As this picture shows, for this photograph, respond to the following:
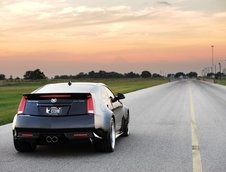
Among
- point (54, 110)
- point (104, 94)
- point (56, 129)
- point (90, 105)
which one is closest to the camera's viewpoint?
point (56, 129)

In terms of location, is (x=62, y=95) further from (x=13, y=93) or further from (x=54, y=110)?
(x=13, y=93)

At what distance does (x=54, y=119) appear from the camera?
9453 millimetres

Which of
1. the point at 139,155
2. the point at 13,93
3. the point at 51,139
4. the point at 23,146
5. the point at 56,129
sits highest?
the point at 56,129

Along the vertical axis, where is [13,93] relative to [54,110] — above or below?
below

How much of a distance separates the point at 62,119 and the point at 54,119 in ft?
0.48

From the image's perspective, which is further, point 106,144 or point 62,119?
point 106,144

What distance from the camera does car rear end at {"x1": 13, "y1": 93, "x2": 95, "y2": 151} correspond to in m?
9.39

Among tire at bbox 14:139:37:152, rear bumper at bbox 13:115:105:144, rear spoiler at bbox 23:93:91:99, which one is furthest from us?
tire at bbox 14:139:37:152

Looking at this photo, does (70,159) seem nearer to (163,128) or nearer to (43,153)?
(43,153)

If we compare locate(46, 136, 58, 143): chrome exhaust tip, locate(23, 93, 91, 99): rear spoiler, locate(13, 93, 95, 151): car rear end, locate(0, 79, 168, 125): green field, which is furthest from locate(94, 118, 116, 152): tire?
locate(0, 79, 168, 125): green field

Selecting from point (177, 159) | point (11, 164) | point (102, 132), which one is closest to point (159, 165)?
point (177, 159)

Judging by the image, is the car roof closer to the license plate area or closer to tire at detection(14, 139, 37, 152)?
the license plate area

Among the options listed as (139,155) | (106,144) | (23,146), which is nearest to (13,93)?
(23,146)

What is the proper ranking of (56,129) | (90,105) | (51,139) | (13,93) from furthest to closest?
1. (13,93)
2. (90,105)
3. (51,139)
4. (56,129)
